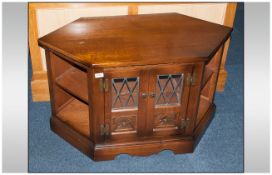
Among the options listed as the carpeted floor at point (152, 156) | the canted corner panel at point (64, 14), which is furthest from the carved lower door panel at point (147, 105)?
the canted corner panel at point (64, 14)

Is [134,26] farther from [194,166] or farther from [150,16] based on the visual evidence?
[194,166]

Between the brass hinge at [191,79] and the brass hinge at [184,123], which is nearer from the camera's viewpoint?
the brass hinge at [191,79]

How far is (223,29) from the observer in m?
2.20

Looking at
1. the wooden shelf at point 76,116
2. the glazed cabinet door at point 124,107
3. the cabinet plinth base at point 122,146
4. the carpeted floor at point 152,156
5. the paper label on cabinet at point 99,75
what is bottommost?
the carpeted floor at point 152,156

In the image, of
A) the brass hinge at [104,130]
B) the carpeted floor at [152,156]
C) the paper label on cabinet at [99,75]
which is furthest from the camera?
the carpeted floor at [152,156]

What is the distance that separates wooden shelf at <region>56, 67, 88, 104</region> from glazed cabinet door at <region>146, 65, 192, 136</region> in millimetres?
383

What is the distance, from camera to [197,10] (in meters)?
2.48

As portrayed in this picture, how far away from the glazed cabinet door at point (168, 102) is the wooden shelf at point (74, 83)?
0.38 meters

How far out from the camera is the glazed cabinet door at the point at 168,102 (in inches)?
75.0

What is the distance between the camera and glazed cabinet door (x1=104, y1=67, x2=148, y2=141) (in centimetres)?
187

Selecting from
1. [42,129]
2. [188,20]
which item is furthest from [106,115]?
[188,20]

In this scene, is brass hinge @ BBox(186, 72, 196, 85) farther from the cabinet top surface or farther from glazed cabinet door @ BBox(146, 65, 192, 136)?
the cabinet top surface

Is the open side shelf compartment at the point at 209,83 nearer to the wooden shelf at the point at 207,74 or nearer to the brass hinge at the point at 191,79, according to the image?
the wooden shelf at the point at 207,74

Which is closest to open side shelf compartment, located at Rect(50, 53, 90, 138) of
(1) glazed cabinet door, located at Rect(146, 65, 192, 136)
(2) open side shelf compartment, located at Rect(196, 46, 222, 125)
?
(1) glazed cabinet door, located at Rect(146, 65, 192, 136)
